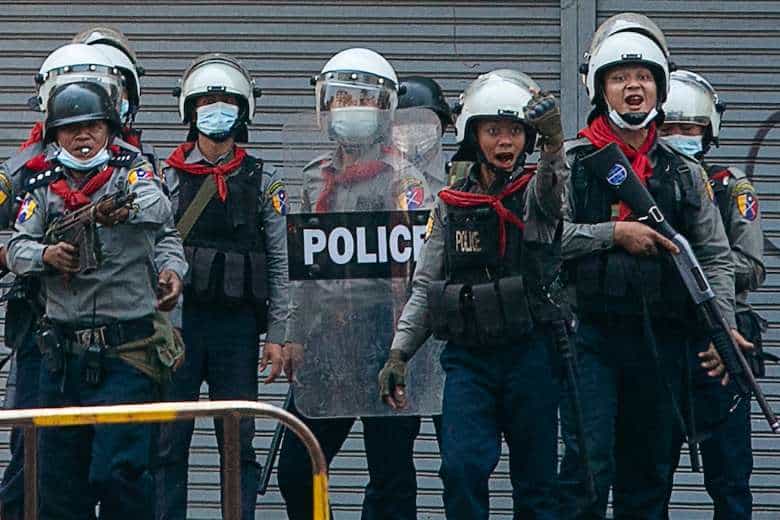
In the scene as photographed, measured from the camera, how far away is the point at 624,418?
6.96 m

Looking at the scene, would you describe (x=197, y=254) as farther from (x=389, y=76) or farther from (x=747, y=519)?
(x=747, y=519)

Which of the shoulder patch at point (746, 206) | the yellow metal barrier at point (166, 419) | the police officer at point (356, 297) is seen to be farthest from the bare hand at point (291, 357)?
the shoulder patch at point (746, 206)

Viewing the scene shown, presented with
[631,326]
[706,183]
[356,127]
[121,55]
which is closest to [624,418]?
[631,326]

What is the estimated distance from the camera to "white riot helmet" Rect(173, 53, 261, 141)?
7539 mm

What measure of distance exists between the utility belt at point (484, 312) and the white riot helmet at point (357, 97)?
37.7 inches

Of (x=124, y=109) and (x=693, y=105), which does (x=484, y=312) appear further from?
(x=124, y=109)

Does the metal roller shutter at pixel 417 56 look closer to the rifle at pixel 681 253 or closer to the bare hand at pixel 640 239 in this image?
the rifle at pixel 681 253

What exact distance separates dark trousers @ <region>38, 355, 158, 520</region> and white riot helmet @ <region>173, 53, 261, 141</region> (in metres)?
1.27

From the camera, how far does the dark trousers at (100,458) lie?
6.59m

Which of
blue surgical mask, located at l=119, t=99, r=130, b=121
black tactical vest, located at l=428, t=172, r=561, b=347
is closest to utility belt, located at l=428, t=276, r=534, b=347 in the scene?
black tactical vest, located at l=428, t=172, r=561, b=347

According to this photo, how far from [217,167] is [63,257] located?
3.49 ft

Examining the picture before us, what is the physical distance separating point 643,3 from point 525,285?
111 inches

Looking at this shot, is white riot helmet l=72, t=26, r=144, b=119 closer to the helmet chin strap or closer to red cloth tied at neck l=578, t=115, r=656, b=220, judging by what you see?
red cloth tied at neck l=578, t=115, r=656, b=220

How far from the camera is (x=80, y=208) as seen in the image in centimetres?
676
